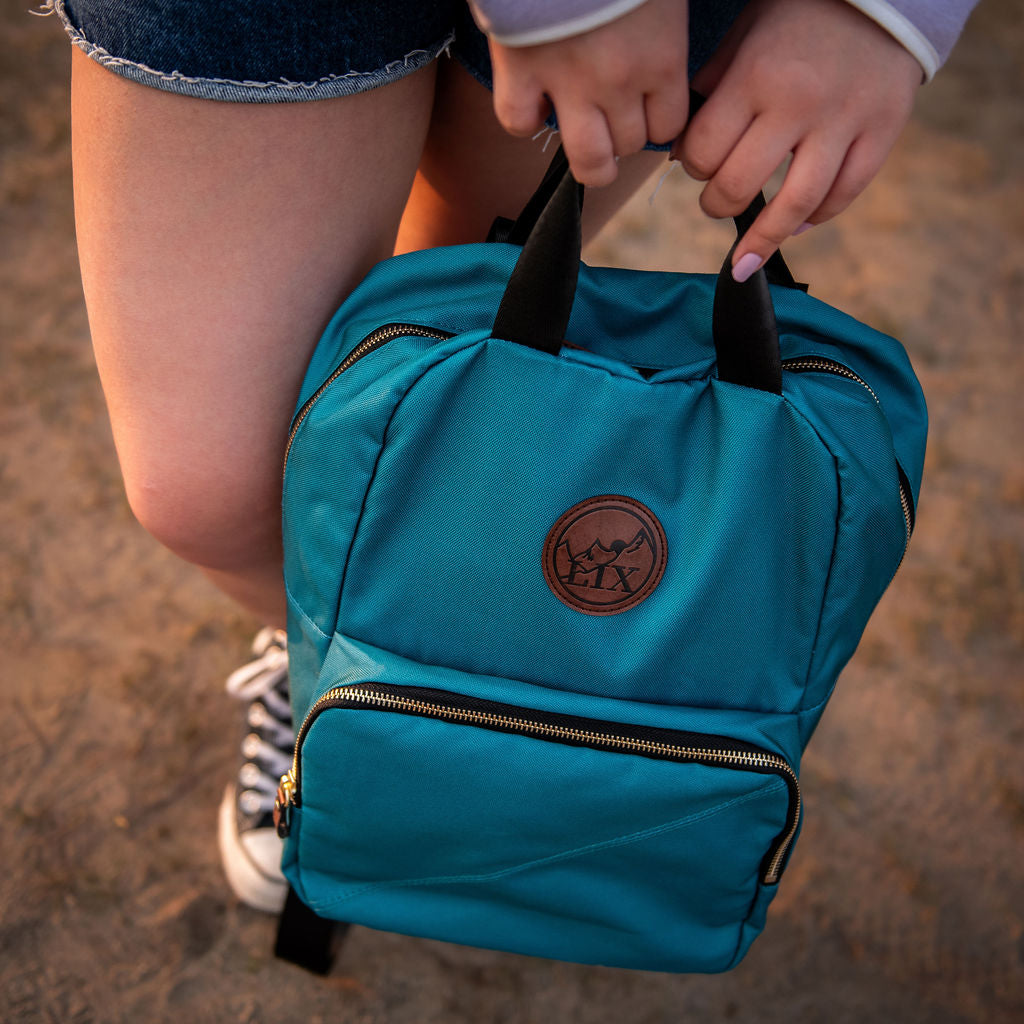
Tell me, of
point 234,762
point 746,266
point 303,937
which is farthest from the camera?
point 234,762

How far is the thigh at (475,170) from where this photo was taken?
1.98ft

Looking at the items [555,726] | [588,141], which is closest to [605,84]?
[588,141]

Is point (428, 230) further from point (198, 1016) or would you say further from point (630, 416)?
point (198, 1016)

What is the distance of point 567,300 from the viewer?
20.7 inches

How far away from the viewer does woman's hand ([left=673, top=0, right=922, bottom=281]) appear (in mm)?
423

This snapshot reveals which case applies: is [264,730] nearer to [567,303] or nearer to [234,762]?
[234,762]

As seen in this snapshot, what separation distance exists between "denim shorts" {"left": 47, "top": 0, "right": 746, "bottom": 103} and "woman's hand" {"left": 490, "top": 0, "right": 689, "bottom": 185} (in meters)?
0.10

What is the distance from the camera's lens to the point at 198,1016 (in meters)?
0.82

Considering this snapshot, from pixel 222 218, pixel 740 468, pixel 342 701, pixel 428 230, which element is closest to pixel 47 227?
pixel 428 230

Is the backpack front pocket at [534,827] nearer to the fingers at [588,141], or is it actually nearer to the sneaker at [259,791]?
the sneaker at [259,791]

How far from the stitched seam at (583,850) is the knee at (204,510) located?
0.29m

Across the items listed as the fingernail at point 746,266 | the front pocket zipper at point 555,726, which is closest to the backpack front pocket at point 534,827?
the front pocket zipper at point 555,726

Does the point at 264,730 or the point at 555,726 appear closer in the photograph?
the point at 555,726

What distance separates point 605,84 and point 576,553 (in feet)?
0.88
